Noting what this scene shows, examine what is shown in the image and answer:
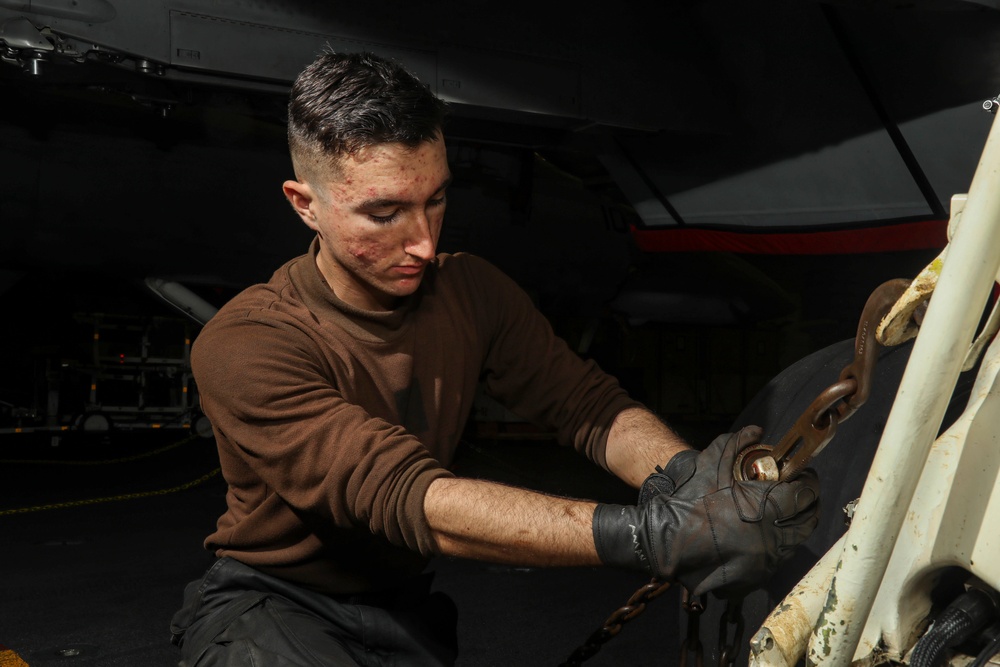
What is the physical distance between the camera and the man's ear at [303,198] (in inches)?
64.3

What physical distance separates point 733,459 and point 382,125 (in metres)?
0.79

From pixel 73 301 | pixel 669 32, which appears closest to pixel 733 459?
pixel 669 32

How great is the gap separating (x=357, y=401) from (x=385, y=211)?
35 centimetres

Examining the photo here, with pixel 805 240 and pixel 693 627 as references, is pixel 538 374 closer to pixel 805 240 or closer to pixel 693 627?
pixel 693 627

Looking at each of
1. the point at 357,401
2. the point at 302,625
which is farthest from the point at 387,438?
the point at 302,625

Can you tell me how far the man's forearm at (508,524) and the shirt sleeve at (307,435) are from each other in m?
0.03

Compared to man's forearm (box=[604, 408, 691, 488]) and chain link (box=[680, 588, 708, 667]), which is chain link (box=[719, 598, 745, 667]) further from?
man's forearm (box=[604, 408, 691, 488])

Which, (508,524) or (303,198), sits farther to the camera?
(303,198)

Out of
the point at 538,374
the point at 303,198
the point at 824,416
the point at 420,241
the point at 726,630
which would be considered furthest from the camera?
the point at 538,374

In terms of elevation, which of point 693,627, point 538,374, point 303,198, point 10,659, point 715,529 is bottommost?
point 10,659

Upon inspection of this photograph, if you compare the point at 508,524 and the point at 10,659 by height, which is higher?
the point at 508,524

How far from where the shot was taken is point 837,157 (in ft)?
13.4

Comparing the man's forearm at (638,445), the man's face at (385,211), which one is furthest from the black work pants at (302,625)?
the man's face at (385,211)

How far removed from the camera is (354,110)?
5.00 ft
